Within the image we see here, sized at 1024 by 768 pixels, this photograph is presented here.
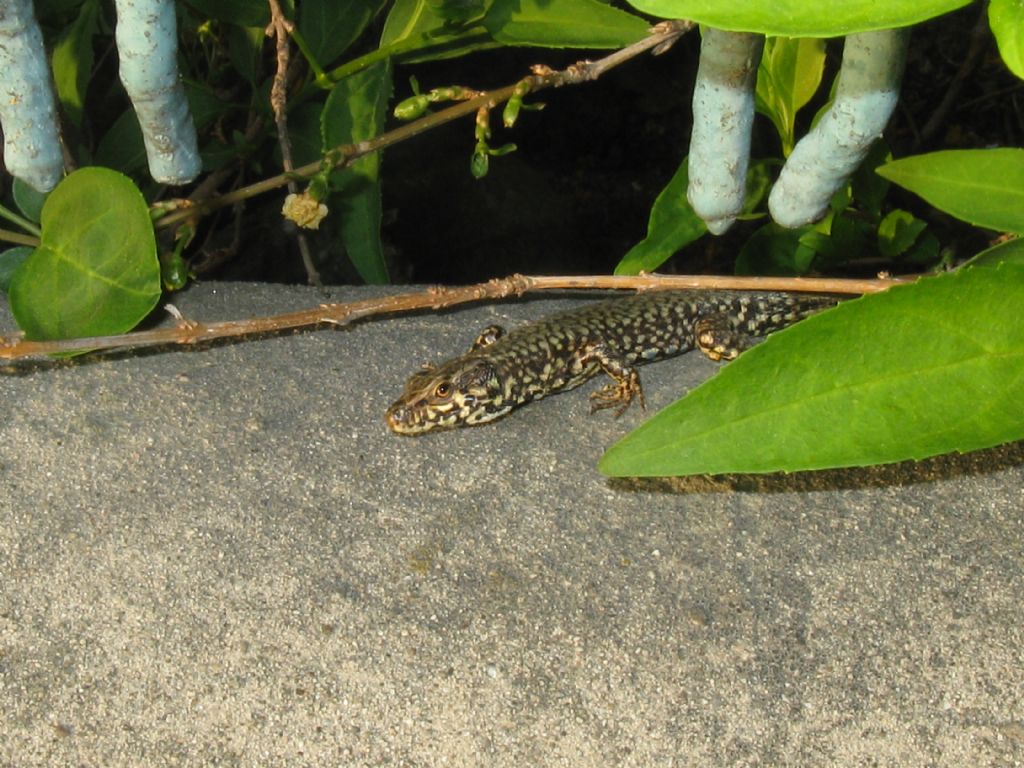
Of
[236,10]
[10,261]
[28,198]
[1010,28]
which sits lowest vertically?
[10,261]

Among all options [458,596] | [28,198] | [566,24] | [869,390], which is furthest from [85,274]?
[869,390]

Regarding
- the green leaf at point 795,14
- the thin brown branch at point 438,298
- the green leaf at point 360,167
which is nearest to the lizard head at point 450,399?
the thin brown branch at point 438,298

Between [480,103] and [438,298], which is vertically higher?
[480,103]

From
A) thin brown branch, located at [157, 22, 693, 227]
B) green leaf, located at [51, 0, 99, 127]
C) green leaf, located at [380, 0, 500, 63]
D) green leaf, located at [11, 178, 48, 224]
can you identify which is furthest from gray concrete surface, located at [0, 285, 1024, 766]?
green leaf, located at [380, 0, 500, 63]

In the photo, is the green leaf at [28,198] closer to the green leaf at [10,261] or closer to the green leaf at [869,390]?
the green leaf at [10,261]

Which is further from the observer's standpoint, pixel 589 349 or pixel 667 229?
pixel 589 349

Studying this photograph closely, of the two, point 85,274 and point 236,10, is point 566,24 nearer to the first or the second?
point 236,10

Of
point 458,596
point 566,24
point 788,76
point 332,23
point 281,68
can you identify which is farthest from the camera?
point 332,23

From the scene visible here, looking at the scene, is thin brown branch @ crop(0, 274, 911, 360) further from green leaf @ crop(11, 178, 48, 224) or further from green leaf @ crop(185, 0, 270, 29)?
green leaf @ crop(185, 0, 270, 29)
